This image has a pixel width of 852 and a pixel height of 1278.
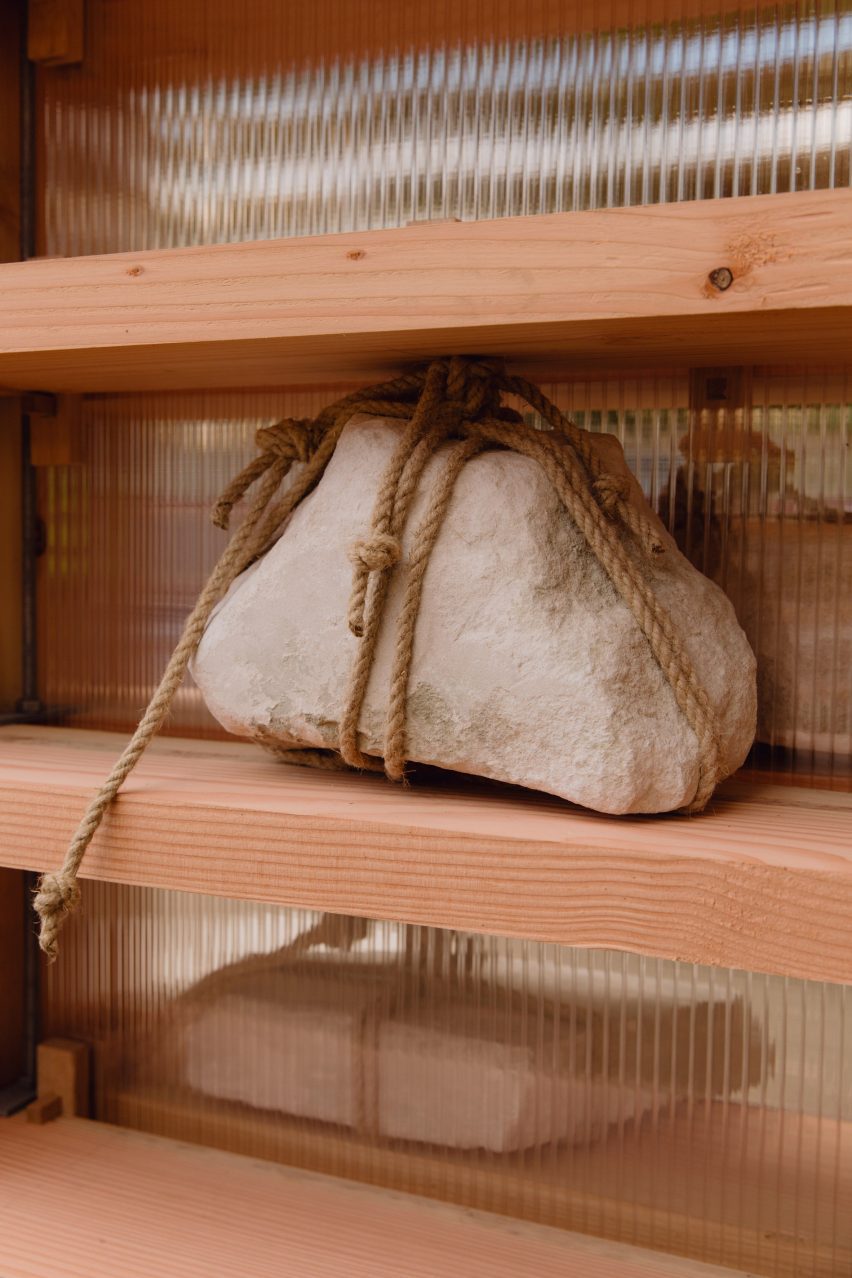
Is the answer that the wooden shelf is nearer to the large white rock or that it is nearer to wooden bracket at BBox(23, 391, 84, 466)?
the large white rock

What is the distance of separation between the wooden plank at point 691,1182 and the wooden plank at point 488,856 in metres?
0.32

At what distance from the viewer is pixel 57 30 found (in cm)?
112

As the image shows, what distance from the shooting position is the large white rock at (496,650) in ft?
2.29

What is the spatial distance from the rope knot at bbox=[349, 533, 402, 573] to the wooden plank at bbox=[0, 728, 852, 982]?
0.16 meters

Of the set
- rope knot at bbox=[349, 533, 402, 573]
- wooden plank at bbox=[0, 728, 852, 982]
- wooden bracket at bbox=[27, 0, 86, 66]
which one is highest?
wooden bracket at bbox=[27, 0, 86, 66]

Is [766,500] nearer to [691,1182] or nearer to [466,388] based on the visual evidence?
[466,388]

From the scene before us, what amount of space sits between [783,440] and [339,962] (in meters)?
0.63

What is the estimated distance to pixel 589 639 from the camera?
70 centimetres

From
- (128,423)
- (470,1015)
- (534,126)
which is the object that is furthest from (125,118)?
(470,1015)

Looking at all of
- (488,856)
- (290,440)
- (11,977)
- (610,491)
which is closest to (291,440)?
(290,440)

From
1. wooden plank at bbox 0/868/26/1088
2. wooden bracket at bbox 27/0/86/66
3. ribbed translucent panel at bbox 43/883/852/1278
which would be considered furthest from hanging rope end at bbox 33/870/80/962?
wooden bracket at bbox 27/0/86/66

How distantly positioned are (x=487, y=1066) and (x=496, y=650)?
1.62 ft

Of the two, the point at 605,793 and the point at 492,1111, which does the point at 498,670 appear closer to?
the point at 605,793

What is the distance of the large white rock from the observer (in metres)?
0.70
